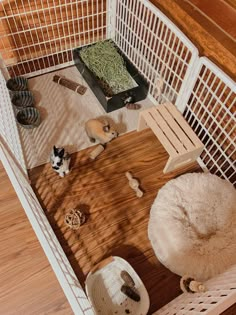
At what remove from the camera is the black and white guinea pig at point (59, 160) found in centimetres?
137

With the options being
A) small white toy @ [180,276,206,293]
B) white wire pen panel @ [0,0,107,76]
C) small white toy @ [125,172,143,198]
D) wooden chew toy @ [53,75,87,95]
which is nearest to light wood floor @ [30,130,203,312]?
small white toy @ [125,172,143,198]

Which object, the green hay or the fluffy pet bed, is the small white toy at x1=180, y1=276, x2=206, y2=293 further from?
the green hay

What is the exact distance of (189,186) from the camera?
1.32 m

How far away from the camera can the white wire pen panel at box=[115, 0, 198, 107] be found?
4.87 feet

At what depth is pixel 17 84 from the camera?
1.75m

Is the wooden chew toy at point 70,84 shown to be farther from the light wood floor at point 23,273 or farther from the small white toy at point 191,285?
the small white toy at point 191,285

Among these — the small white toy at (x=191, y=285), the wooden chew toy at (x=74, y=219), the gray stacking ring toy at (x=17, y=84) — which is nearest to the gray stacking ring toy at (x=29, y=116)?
the gray stacking ring toy at (x=17, y=84)

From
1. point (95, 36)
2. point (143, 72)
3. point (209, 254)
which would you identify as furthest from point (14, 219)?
point (95, 36)

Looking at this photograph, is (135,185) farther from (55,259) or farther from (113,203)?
(55,259)

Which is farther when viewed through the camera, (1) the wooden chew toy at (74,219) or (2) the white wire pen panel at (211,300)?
(1) the wooden chew toy at (74,219)

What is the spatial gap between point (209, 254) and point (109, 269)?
406 mm

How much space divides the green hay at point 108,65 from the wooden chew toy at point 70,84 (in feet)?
0.41

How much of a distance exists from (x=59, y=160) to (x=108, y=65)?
736 millimetres

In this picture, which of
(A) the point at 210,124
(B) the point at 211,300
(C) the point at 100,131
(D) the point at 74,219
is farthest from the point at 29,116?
(B) the point at 211,300
